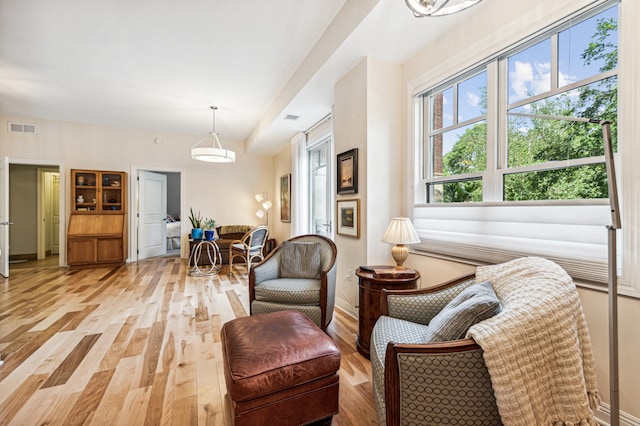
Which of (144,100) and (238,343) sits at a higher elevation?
(144,100)

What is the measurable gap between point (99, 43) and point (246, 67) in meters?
1.52

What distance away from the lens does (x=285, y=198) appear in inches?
250


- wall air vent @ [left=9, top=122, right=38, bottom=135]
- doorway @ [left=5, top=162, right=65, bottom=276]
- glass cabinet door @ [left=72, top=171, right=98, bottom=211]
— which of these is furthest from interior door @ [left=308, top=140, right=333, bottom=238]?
doorway @ [left=5, top=162, right=65, bottom=276]

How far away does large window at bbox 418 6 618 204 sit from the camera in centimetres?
159

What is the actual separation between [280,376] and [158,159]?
6.45m

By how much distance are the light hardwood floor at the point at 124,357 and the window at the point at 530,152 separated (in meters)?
1.39

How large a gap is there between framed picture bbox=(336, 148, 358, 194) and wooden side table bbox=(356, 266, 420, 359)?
1045mm

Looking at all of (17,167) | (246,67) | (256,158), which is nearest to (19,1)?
(246,67)

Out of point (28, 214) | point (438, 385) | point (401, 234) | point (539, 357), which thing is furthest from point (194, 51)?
point (28, 214)

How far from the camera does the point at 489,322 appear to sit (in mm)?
1066

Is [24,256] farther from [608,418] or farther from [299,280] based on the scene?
[608,418]

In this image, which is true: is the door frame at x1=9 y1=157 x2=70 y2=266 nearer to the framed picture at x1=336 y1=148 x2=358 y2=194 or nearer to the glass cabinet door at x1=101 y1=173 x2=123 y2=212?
the glass cabinet door at x1=101 y1=173 x2=123 y2=212

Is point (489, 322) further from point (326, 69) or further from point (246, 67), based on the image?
point (246, 67)

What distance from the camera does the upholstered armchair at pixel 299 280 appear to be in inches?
98.4
